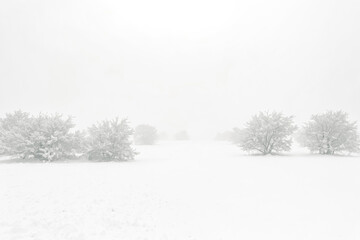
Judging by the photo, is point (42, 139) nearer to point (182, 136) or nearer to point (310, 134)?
point (310, 134)

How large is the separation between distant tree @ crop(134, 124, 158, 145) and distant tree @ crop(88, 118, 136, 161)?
24682mm

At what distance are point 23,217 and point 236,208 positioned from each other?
770cm

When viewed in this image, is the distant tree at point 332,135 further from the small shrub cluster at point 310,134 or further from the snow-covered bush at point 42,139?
the snow-covered bush at point 42,139

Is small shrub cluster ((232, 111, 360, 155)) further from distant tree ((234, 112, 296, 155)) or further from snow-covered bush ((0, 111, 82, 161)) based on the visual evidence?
snow-covered bush ((0, 111, 82, 161))

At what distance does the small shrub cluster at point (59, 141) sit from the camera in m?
21.4

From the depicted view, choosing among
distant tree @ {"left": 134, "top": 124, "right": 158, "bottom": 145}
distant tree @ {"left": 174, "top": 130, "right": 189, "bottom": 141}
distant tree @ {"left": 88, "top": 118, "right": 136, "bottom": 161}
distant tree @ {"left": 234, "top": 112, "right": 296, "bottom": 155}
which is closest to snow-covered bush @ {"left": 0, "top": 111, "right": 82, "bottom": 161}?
distant tree @ {"left": 88, "top": 118, "right": 136, "bottom": 161}

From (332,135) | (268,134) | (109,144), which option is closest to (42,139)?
(109,144)

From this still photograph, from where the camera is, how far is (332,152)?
88.4 ft

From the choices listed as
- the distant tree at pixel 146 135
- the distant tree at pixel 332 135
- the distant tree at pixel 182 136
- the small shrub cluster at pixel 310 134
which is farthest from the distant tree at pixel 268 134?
the distant tree at pixel 182 136

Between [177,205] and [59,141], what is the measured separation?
46.9 ft

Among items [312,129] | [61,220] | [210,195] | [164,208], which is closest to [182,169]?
[210,195]

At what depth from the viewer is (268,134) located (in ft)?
88.4

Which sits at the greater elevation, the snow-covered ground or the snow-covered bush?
the snow-covered bush

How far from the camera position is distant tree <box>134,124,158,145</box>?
48031mm
